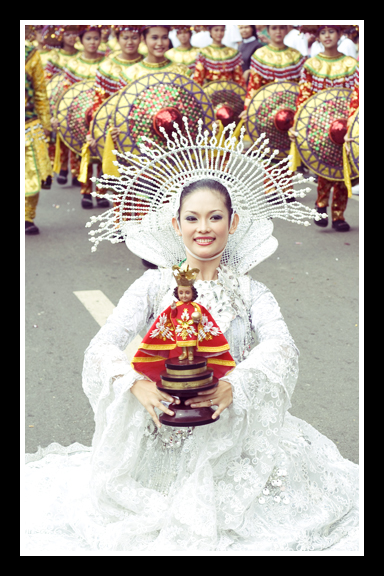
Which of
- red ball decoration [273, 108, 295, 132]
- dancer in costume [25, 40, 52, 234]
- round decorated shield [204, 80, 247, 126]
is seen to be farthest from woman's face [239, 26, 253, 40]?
dancer in costume [25, 40, 52, 234]

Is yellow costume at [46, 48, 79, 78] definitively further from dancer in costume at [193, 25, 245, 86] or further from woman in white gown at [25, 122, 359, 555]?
woman in white gown at [25, 122, 359, 555]

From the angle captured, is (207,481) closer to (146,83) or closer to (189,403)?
(189,403)

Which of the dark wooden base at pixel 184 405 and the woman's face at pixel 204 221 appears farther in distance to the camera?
the woman's face at pixel 204 221

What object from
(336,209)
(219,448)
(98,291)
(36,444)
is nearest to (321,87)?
(336,209)

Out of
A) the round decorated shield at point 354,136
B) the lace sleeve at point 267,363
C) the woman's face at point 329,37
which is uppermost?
the woman's face at point 329,37

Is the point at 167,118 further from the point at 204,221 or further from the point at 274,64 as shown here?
the point at 204,221

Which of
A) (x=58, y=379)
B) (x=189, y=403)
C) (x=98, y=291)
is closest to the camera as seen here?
(x=189, y=403)

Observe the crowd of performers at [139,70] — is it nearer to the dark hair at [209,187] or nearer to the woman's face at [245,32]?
the woman's face at [245,32]

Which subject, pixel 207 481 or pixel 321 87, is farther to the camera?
pixel 321 87

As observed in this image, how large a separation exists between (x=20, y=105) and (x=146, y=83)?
3.74 m

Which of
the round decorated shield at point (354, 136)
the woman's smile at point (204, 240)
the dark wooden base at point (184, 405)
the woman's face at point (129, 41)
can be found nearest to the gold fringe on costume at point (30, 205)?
the woman's face at point (129, 41)

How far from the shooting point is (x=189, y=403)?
7.84 ft

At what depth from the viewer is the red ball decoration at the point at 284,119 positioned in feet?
26.1

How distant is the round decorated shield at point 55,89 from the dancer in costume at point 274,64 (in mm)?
2355
